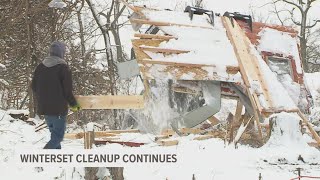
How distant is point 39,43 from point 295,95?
8951 millimetres

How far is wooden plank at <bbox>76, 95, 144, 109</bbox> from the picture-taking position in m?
5.69

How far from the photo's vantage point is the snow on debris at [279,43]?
10.9 meters

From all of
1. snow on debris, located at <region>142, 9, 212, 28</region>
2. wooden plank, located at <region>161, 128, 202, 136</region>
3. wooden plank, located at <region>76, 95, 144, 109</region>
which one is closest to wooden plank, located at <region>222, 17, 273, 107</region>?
snow on debris, located at <region>142, 9, 212, 28</region>

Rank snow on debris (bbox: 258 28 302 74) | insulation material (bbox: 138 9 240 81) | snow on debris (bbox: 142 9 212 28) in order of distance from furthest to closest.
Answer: snow on debris (bbox: 258 28 302 74) < snow on debris (bbox: 142 9 212 28) < insulation material (bbox: 138 9 240 81)

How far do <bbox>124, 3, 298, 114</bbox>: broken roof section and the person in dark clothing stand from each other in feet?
12.8

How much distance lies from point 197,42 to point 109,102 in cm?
451

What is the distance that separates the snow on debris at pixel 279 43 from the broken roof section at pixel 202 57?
2.58ft

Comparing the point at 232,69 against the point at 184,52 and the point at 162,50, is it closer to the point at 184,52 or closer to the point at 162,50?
the point at 184,52

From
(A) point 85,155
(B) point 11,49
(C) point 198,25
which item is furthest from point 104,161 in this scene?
(B) point 11,49

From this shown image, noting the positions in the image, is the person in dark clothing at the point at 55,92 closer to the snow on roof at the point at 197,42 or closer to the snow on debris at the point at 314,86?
the snow on roof at the point at 197,42

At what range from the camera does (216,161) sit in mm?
6465

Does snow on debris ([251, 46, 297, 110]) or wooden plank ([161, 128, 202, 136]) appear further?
wooden plank ([161, 128, 202, 136])

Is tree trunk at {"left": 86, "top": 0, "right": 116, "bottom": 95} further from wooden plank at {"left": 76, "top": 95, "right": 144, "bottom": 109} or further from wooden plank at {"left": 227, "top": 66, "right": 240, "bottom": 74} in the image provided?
wooden plank at {"left": 76, "top": 95, "right": 144, "bottom": 109}

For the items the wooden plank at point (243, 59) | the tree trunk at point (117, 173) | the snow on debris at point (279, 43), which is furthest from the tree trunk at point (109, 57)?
the tree trunk at point (117, 173)
